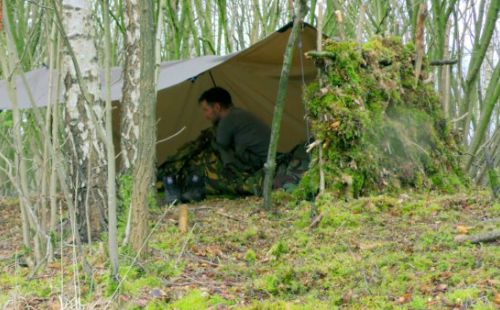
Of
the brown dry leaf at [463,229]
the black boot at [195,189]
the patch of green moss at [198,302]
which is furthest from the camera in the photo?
the black boot at [195,189]

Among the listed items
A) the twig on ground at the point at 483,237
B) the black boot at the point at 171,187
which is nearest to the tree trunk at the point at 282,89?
the black boot at the point at 171,187

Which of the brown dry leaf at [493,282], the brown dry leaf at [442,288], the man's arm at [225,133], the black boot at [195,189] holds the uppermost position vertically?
the man's arm at [225,133]

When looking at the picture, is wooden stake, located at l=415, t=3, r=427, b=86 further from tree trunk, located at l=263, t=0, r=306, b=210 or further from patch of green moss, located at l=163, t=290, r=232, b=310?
patch of green moss, located at l=163, t=290, r=232, b=310

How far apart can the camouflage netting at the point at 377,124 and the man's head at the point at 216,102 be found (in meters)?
1.47

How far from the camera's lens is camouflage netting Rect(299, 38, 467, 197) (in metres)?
5.45

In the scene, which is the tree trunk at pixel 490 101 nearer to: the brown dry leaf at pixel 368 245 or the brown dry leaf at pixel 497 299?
the brown dry leaf at pixel 368 245

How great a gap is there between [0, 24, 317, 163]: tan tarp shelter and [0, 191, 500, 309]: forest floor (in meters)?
1.72

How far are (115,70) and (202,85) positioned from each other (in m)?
1.19

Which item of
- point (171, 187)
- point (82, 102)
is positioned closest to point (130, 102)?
point (82, 102)

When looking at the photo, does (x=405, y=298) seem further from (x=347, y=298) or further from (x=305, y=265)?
(x=305, y=265)

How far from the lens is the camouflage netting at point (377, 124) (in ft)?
17.9

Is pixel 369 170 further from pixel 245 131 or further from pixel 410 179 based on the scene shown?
pixel 245 131

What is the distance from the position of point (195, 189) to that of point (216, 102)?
2.88 ft

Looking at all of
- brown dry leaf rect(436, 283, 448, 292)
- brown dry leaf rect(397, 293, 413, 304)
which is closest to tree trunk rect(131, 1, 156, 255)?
Answer: brown dry leaf rect(397, 293, 413, 304)
